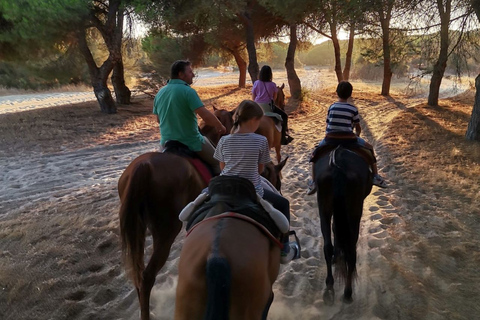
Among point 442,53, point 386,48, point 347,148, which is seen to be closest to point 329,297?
point 347,148

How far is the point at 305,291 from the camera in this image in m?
3.74

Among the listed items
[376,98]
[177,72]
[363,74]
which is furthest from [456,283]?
[363,74]

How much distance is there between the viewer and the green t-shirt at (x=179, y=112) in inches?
145

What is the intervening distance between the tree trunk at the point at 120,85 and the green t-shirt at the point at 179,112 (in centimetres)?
1537

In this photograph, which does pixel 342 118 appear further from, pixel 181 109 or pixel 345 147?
pixel 181 109

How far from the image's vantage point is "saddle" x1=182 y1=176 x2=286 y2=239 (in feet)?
7.46

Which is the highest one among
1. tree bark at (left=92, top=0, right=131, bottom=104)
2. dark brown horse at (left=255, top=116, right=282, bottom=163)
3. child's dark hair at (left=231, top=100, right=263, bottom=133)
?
tree bark at (left=92, top=0, right=131, bottom=104)

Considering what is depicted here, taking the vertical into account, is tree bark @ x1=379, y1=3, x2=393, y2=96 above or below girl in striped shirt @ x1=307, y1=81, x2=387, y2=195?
above

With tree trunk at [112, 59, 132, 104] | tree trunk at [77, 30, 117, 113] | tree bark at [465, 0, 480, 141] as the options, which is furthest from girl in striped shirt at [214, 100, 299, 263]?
tree trunk at [112, 59, 132, 104]

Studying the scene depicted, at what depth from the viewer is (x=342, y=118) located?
13.1 ft

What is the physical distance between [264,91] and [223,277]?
591 cm

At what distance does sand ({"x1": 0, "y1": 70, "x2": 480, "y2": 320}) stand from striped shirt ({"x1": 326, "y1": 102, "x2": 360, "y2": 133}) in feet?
5.85

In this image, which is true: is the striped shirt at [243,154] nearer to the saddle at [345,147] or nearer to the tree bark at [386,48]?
the saddle at [345,147]

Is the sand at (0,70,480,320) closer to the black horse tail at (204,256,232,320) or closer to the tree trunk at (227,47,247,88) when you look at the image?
the black horse tail at (204,256,232,320)
